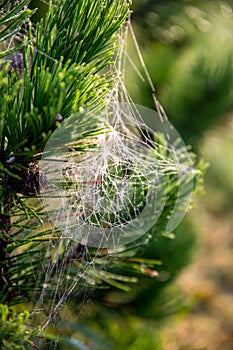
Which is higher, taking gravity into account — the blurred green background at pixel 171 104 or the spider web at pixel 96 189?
the spider web at pixel 96 189

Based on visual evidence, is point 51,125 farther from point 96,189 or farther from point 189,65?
point 189,65

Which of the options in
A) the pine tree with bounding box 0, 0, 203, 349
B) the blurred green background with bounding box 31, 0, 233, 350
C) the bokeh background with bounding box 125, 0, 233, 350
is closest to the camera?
the pine tree with bounding box 0, 0, 203, 349

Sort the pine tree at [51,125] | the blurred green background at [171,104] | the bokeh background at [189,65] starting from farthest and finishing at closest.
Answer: the bokeh background at [189,65]
the blurred green background at [171,104]
the pine tree at [51,125]

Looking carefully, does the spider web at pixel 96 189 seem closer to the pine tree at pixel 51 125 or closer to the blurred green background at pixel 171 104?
the pine tree at pixel 51 125

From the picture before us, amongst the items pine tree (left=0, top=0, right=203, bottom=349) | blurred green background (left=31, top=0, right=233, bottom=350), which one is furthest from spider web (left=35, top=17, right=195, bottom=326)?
blurred green background (left=31, top=0, right=233, bottom=350)

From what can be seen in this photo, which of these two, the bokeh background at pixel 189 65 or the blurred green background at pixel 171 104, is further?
the bokeh background at pixel 189 65

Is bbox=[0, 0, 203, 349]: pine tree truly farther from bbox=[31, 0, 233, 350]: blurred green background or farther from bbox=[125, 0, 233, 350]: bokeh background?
bbox=[125, 0, 233, 350]: bokeh background

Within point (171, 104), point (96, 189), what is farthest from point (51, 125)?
point (171, 104)

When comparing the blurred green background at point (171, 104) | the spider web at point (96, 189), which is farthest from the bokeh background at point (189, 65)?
the spider web at point (96, 189)

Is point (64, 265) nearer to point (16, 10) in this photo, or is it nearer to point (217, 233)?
point (16, 10)

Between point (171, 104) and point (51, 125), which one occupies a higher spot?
point (51, 125)

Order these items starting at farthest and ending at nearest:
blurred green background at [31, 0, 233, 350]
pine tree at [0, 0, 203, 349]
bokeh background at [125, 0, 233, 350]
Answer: bokeh background at [125, 0, 233, 350] < blurred green background at [31, 0, 233, 350] < pine tree at [0, 0, 203, 349]
